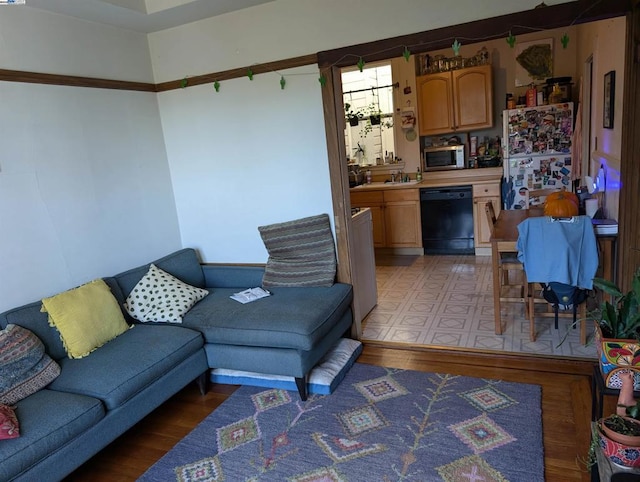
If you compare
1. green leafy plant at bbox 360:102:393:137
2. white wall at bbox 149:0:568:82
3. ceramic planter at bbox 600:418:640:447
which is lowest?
ceramic planter at bbox 600:418:640:447

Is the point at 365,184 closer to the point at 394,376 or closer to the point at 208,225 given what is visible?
the point at 208,225

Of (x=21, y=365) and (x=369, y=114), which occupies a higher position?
(x=369, y=114)

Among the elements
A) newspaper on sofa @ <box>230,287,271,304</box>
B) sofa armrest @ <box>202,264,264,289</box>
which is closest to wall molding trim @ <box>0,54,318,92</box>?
sofa armrest @ <box>202,264,264,289</box>

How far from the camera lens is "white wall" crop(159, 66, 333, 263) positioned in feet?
11.1

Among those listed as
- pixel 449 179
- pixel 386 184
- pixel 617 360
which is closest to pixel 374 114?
pixel 386 184

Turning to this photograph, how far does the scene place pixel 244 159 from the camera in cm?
363

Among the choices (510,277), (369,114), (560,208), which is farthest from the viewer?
(369,114)

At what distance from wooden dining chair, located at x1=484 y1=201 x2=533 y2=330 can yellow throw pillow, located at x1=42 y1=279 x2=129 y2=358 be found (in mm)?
2781

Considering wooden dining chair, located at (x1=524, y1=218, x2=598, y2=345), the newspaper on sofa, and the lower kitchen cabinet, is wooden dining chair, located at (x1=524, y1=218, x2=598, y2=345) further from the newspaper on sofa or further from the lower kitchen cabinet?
the lower kitchen cabinet

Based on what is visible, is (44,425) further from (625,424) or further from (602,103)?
(602,103)

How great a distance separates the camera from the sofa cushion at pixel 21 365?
2256 mm

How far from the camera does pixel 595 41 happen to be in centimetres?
399

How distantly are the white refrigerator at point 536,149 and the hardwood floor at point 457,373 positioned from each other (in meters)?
2.68

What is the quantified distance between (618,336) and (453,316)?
194 cm
